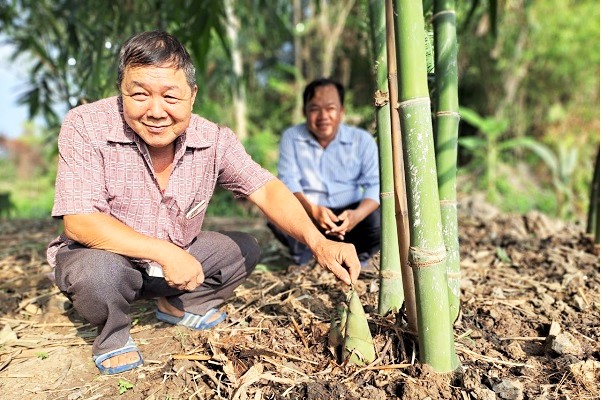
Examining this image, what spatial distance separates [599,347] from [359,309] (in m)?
0.95

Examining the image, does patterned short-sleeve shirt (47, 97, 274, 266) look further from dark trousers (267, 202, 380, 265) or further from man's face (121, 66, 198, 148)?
dark trousers (267, 202, 380, 265)

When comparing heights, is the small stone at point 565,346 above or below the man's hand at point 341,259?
below

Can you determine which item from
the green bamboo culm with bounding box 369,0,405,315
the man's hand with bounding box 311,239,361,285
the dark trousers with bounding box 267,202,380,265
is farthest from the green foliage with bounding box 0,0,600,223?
the man's hand with bounding box 311,239,361,285

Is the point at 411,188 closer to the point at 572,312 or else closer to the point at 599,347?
the point at 599,347

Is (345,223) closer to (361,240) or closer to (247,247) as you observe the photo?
(247,247)

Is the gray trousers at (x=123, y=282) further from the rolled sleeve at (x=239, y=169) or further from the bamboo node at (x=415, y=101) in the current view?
the bamboo node at (x=415, y=101)

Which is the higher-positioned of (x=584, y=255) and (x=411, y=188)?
(x=411, y=188)

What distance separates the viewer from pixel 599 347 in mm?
1827

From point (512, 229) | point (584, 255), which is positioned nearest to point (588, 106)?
point (512, 229)

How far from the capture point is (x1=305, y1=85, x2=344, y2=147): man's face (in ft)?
9.09

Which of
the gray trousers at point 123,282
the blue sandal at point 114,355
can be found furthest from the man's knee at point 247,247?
the blue sandal at point 114,355

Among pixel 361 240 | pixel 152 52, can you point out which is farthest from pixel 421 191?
pixel 361 240

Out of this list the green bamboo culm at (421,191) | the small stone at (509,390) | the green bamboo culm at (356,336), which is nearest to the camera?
the green bamboo culm at (421,191)

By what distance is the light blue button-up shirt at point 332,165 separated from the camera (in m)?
2.95
